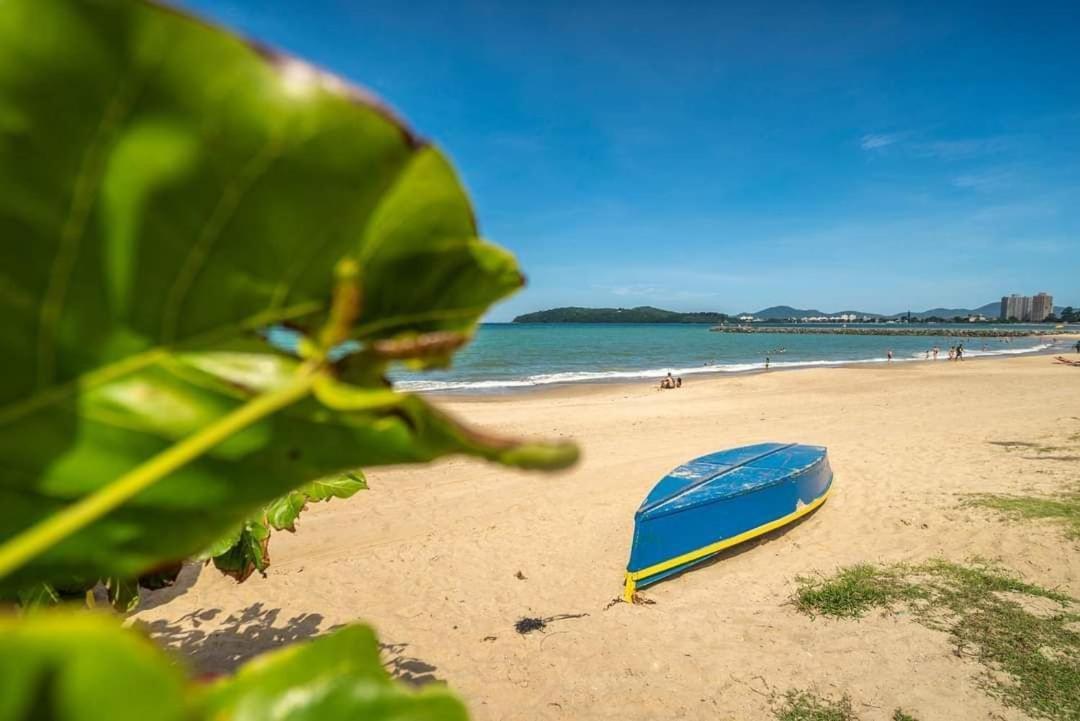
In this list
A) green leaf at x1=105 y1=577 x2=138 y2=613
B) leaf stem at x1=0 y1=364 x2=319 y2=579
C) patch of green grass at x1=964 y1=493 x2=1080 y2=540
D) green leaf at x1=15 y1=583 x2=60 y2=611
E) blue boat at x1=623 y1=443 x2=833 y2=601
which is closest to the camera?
leaf stem at x1=0 y1=364 x2=319 y2=579

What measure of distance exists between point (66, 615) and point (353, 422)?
0.22m

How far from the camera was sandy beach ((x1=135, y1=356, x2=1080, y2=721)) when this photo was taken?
5371mm

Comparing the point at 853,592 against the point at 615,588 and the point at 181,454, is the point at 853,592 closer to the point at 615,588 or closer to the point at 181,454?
the point at 615,588

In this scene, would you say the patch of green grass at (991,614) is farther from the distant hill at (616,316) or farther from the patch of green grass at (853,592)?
the distant hill at (616,316)

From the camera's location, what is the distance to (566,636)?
633 centimetres

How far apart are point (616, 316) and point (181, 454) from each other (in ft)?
506

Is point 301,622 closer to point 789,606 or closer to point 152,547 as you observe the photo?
point 789,606

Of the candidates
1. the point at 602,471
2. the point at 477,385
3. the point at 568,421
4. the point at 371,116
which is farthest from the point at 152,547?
the point at 477,385

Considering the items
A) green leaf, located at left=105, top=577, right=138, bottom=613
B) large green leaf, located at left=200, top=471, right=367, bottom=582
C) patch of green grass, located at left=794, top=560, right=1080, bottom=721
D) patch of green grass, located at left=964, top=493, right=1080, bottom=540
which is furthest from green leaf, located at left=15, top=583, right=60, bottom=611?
patch of green grass, located at left=964, top=493, right=1080, bottom=540

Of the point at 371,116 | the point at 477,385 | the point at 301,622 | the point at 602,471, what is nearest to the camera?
the point at 371,116

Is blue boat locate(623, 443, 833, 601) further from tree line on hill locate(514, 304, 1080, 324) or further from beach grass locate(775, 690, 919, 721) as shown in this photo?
tree line on hill locate(514, 304, 1080, 324)

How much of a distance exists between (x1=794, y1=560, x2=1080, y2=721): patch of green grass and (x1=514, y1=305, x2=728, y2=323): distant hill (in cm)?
13511

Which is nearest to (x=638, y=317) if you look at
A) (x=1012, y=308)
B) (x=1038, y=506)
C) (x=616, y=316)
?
(x=616, y=316)

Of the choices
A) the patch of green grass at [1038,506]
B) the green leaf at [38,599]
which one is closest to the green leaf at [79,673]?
the green leaf at [38,599]
